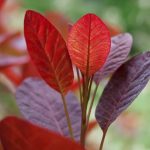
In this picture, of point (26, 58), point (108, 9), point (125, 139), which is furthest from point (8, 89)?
point (108, 9)

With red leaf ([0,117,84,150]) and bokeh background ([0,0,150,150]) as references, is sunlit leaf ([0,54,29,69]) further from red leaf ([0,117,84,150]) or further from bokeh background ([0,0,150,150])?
red leaf ([0,117,84,150])

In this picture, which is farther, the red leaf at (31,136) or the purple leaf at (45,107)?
the purple leaf at (45,107)

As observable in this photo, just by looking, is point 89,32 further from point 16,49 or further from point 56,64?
point 16,49

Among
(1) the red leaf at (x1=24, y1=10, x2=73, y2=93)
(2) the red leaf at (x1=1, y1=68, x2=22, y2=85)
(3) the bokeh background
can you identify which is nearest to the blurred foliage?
(3) the bokeh background

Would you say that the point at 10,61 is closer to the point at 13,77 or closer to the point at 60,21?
the point at 13,77

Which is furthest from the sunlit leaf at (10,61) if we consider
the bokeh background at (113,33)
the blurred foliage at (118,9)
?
the blurred foliage at (118,9)

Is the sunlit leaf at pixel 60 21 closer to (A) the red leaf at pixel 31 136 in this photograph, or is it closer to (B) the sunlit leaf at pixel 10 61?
(B) the sunlit leaf at pixel 10 61
